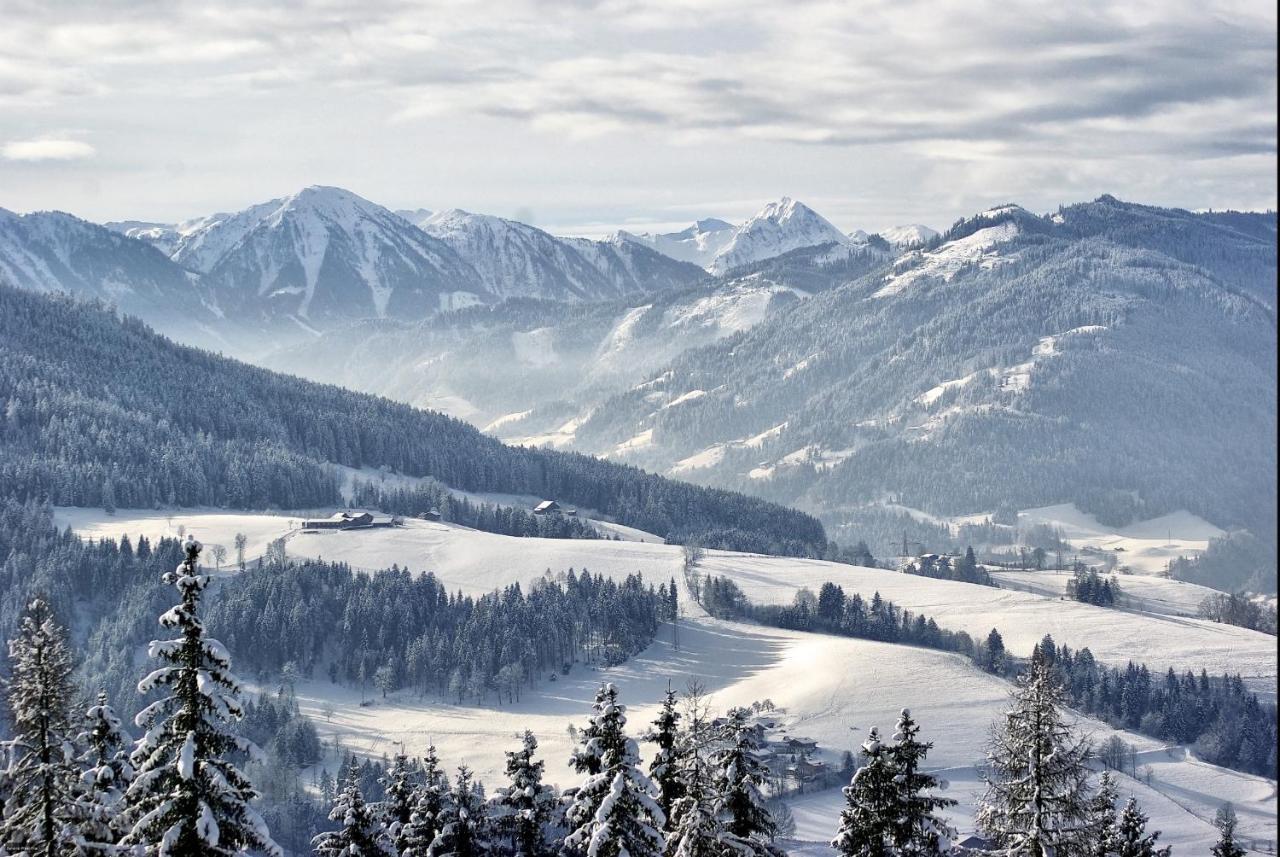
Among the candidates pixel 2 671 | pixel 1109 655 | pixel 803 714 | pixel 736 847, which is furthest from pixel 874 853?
pixel 1109 655

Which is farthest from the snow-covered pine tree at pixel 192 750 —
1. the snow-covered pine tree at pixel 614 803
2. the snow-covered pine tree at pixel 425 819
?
the snow-covered pine tree at pixel 425 819

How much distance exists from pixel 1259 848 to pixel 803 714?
188ft

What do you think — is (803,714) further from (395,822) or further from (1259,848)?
(395,822)

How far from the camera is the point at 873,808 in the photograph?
48.8 metres

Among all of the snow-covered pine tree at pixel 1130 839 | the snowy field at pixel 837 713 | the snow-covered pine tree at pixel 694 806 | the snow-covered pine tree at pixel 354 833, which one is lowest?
the snowy field at pixel 837 713

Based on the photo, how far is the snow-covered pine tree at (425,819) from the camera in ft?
181

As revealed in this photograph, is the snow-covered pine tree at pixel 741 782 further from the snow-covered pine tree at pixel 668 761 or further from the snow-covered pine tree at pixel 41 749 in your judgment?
the snow-covered pine tree at pixel 41 749

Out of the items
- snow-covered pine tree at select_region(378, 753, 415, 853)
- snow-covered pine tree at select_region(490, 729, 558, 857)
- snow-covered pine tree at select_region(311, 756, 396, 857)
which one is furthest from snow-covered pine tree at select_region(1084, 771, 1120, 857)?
snow-covered pine tree at select_region(311, 756, 396, 857)

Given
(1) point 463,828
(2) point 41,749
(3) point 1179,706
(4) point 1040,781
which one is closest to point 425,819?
(1) point 463,828

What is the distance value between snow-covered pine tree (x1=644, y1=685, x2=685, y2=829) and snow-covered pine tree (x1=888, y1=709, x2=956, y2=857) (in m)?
7.95

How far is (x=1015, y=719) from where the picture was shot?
157 ft

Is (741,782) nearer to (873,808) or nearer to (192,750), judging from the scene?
(873,808)

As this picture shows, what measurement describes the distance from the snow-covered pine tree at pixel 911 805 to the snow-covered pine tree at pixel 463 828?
679 inches

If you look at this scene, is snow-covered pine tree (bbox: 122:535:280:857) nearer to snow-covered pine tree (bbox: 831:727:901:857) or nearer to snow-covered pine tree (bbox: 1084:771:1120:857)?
snow-covered pine tree (bbox: 831:727:901:857)
